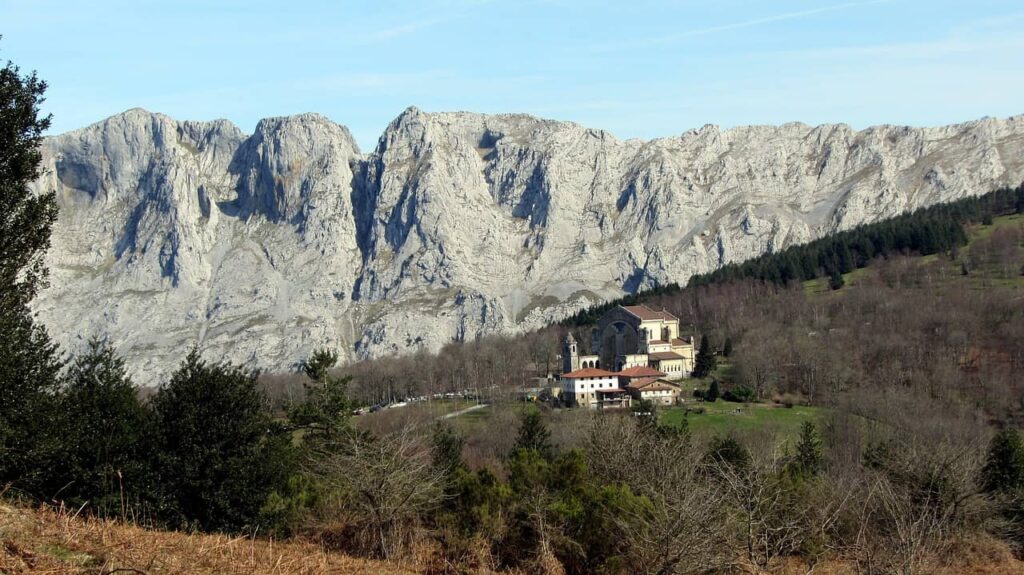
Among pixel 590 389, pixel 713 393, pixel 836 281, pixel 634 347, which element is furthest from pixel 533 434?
pixel 836 281

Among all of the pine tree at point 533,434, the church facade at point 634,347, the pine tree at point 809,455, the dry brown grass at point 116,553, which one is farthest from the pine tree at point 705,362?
the dry brown grass at point 116,553

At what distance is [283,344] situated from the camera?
19825 centimetres

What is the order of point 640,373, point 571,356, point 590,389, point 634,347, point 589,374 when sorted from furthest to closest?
1. point 634,347
2. point 571,356
3. point 640,373
4. point 589,374
5. point 590,389

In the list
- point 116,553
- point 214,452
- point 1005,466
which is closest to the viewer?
point 116,553

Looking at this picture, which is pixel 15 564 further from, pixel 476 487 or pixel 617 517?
pixel 476 487

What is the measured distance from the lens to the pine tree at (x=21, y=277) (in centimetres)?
1766

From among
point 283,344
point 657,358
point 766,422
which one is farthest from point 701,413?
point 283,344

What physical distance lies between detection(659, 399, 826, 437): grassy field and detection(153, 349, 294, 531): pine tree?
43439 millimetres

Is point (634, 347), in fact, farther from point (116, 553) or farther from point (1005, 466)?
point (116, 553)

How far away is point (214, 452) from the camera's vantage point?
26359mm

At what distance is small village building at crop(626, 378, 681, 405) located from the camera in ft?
284

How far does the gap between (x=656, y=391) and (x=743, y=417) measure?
1586 cm

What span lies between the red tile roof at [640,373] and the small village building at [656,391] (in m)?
2.92

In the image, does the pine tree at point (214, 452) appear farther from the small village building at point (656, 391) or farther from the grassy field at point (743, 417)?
the small village building at point (656, 391)
